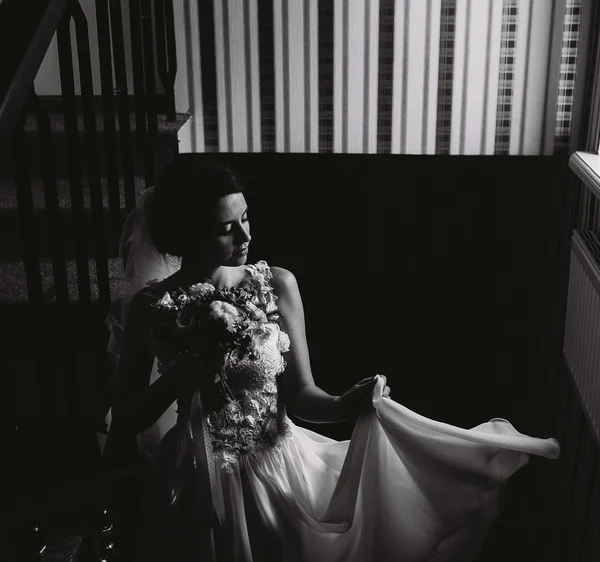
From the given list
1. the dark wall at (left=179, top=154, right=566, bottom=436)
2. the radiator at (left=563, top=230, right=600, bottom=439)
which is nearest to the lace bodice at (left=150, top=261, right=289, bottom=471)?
the radiator at (left=563, top=230, right=600, bottom=439)

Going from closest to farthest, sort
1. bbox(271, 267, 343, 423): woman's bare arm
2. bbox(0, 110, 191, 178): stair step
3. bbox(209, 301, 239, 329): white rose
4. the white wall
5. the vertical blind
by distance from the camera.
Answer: bbox(209, 301, 239, 329): white rose, bbox(271, 267, 343, 423): woman's bare arm, bbox(0, 110, 191, 178): stair step, the vertical blind, the white wall

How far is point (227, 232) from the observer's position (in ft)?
6.37

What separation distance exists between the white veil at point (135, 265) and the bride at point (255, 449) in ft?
0.26

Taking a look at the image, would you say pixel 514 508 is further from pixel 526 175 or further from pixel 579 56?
pixel 579 56

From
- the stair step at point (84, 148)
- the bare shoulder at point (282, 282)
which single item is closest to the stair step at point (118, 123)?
the stair step at point (84, 148)

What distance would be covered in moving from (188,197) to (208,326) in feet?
1.18

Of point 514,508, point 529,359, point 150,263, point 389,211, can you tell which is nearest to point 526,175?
point 389,211

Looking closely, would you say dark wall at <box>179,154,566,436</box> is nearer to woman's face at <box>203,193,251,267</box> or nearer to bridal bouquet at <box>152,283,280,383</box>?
woman's face at <box>203,193,251,267</box>

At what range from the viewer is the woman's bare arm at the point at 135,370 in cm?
197

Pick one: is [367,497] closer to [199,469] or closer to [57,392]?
[199,469]

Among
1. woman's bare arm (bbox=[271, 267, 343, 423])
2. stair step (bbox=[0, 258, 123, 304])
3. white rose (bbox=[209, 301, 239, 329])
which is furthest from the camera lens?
stair step (bbox=[0, 258, 123, 304])

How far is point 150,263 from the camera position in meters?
2.20

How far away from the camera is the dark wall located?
345cm

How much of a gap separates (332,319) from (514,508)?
3.77 feet
